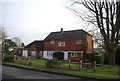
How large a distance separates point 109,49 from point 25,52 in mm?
30272

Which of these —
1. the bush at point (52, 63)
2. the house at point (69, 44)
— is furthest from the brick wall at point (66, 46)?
the bush at point (52, 63)

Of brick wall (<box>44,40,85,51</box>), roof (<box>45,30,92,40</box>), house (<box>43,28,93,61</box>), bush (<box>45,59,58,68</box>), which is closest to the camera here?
bush (<box>45,59,58,68</box>)

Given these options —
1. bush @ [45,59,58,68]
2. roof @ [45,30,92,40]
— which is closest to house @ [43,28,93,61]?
roof @ [45,30,92,40]

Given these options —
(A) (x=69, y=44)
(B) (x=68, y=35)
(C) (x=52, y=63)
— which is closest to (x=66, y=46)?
(A) (x=69, y=44)

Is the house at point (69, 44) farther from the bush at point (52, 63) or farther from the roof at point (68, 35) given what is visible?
the bush at point (52, 63)

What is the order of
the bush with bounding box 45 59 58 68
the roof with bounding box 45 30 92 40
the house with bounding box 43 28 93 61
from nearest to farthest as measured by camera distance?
1. the bush with bounding box 45 59 58 68
2. the house with bounding box 43 28 93 61
3. the roof with bounding box 45 30 92 40

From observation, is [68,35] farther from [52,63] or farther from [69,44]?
[52,63]

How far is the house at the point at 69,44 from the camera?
118ft

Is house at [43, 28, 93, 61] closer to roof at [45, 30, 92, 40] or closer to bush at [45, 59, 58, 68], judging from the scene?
roof at [45, 30, 92, 40]

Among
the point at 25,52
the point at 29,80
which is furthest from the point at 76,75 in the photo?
the point at 25,52

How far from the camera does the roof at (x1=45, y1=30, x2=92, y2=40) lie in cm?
3797

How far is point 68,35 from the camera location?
40.3 metres

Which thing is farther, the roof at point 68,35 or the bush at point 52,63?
the roof at point 68,35

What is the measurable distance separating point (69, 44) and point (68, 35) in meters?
3.02
